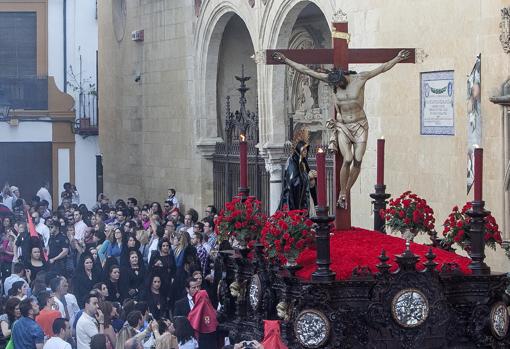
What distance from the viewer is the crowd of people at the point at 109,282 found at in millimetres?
12453

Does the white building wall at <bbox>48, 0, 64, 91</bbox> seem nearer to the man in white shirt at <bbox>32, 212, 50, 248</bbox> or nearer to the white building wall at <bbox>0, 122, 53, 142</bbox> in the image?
the white building wall at <bbox>0, 122, 53, 142</bbox>

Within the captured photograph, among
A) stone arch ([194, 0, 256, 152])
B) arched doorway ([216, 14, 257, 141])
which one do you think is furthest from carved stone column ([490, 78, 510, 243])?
arched doorway ([216, 14, 257, 141])

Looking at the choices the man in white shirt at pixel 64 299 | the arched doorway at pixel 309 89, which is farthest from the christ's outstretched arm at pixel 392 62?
the arched doorway at pixel 309 89

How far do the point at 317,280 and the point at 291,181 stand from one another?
2.06 metres

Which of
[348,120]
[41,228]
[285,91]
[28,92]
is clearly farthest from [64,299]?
[28,92]

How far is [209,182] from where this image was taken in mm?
24109

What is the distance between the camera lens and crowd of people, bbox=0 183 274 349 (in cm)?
1245

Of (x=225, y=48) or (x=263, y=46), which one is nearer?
(x=263, y=46)

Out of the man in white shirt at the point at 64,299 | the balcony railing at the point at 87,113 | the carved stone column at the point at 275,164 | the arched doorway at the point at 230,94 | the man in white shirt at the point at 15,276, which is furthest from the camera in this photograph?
the balcony railing at the point at 87,113

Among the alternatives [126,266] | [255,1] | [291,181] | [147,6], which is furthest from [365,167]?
[147,6]

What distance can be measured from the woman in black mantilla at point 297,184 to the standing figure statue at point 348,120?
56 centimetres

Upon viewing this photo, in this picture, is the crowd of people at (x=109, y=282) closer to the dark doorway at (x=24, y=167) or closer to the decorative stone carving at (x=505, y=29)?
the decorative stone carving at (x=505, y=29)

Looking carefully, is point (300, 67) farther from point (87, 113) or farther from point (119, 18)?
point (87, 113)

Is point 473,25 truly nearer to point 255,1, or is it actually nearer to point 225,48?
point 255,1
